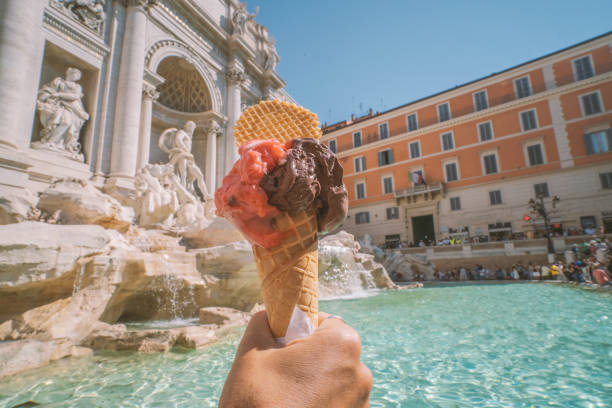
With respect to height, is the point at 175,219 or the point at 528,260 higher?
the point at 175,219

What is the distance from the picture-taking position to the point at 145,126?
12.6 m

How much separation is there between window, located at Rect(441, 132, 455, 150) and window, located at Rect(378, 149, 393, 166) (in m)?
4.54

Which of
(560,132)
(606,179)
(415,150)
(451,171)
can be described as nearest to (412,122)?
(415,150)

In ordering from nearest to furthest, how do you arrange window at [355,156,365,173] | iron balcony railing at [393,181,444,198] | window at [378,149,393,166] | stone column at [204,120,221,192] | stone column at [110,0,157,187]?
stone column at [110,0,157,187] → stone column at [204,120,221,192] → iron balcony railing at [393,181,444,198] → window at [378,149,393,166] → window at [355,156,365,173]

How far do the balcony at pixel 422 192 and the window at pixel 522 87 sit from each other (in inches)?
346

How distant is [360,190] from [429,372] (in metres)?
27.0

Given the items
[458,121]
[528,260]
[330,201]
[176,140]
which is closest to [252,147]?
[330,201]

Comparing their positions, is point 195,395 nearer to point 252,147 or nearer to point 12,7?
point 252,147

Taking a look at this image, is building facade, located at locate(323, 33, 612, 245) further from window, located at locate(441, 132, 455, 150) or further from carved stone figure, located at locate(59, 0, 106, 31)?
carved stone figure, located at locate(59, 0, 106, 31)

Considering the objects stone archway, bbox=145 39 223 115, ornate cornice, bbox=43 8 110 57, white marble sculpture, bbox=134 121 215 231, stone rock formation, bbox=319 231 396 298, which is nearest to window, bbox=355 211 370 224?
stone rock formation, bbox=319 231 396 298

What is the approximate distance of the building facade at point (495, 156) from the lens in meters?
20.4

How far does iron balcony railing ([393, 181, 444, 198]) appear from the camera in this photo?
2481cm

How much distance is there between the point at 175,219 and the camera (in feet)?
Answer: 31.4

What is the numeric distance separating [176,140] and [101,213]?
6.42 m
